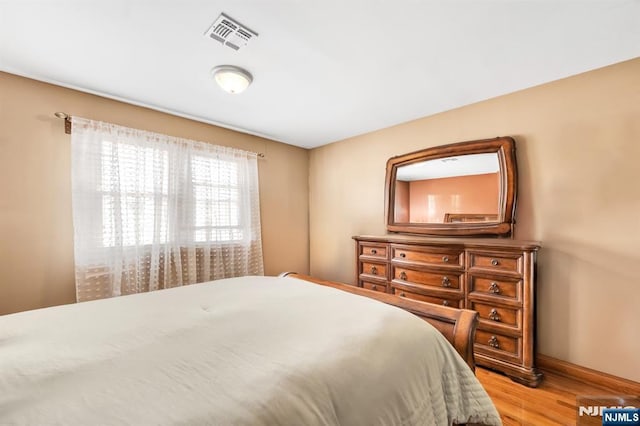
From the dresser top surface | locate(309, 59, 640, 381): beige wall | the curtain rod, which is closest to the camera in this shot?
locate(309, 59, 640, 381): beige wall

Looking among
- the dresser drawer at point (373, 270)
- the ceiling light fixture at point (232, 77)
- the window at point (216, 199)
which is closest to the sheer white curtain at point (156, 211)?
the window at point (216, 199)

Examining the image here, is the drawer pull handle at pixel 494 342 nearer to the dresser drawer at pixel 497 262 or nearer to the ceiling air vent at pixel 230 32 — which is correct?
the dresser drawer at pixel 497 262

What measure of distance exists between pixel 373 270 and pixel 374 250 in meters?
0.21

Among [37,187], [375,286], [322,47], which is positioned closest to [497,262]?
[375,286]

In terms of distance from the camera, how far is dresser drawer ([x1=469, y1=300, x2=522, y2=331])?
6.73ft

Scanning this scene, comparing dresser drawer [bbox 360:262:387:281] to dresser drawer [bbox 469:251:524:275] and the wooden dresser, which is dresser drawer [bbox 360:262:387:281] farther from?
dresser drawer [bbox 469:251:524:275]

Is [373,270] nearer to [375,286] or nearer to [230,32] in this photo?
[375,286]

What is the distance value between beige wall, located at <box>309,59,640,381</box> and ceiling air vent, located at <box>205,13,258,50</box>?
218cm

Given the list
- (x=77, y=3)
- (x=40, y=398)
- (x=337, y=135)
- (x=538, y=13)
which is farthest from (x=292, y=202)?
(x=40, y=398)

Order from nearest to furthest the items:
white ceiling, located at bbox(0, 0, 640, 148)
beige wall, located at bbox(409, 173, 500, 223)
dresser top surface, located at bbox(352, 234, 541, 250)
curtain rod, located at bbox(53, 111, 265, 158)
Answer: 1. white ceiling, located at bbox(0, 0, 640, 148)
2. dresser top surface, located at bbox(352, 234, 541, 250)
3. curtain rod, located at bbox(53, 111, 265, 158)
4. beige wall, located at bbox(409, 173, 500, 223)

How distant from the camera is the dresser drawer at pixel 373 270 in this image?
2832mm

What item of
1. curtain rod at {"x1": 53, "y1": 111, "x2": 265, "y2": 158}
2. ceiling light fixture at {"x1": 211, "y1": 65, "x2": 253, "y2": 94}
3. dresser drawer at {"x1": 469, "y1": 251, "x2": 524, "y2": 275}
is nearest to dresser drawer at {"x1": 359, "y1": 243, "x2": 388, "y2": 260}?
dresser drawer at {"x1": 469, "y1": 251, "x2": 524, "y2": 275}

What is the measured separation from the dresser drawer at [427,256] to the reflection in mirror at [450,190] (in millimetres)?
440

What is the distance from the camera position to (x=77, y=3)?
144cm
